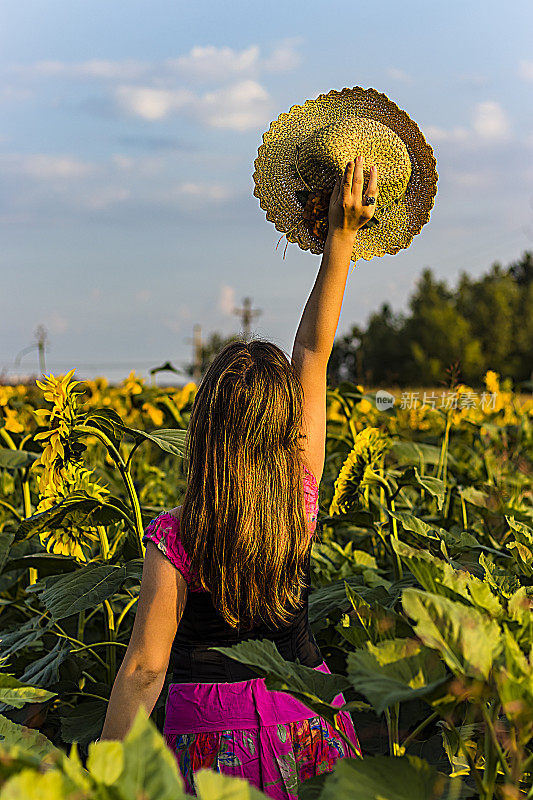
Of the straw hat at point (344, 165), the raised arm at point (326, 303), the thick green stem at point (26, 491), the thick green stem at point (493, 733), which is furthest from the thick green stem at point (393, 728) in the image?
the thick green stem at point (26, 491)

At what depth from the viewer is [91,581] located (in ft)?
5.03

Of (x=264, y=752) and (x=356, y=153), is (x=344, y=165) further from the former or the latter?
(x=264, y=752)

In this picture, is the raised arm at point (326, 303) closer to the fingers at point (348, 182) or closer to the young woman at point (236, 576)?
the fingers at point (348, 182)

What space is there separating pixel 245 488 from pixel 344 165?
2.22ft

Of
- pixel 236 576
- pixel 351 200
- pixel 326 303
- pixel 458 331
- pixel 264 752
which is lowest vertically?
pixel 264 752

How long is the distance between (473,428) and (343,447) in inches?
30.8

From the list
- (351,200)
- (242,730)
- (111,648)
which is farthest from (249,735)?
(351,200)

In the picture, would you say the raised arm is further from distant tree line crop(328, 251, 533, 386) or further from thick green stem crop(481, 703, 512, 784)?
distant tree line crop(328, 251, 533, 386)

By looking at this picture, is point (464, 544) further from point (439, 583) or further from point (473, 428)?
point (473, 428)

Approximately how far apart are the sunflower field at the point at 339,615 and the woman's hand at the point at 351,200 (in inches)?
22.1

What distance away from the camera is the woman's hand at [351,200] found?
148 cm

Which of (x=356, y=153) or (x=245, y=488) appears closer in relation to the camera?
(x=245, y=488)

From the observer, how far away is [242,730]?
1.29 m

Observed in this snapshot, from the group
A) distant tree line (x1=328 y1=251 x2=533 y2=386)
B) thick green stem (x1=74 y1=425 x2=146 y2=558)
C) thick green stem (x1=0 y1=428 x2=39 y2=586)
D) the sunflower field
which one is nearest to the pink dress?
the sunflower field
